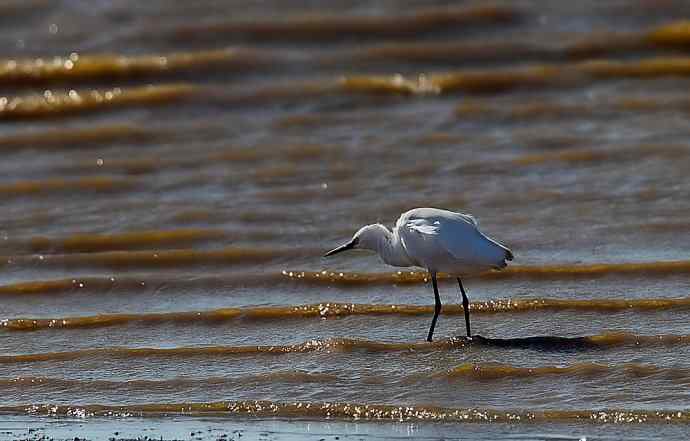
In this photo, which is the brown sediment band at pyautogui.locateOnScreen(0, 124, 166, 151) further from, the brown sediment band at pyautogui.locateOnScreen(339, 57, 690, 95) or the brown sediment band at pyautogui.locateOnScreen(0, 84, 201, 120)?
the brown sediment band at pyautogui.locateOnScreen(339, 57, 690, 95)

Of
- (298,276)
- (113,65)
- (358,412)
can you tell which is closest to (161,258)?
(298,276)

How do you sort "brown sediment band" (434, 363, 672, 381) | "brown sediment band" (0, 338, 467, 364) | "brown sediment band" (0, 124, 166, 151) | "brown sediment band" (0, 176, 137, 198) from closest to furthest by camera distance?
"brown sediment band" (434, 363, 672, 381) → "brown sediment band" (0, 338, 467, 364) → "brown sediment band" (0, 176, 137, 198) → "brown sediment band" (0, 124, 166, 151)

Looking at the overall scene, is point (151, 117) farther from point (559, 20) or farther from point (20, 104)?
point (559, 20)

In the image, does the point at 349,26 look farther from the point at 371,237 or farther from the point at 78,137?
the point at 371,237

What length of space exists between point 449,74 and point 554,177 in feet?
10.4

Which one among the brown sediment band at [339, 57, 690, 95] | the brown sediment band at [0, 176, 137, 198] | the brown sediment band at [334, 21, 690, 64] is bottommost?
the brown sediment band at [0, 176, 137, 198]

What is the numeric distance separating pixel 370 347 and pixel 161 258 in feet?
8.67

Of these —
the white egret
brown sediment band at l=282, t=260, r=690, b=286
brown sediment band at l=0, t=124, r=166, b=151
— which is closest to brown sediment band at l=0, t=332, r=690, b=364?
the white egret

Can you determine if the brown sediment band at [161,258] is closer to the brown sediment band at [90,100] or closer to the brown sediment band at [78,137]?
the brown sediment band at [78,137]

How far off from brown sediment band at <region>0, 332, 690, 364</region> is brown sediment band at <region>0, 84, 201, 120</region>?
21.2 feet

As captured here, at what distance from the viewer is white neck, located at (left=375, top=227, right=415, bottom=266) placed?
7.98 metres

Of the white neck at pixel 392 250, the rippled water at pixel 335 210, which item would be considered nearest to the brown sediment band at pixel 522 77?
the rippled water at pixel 335 210

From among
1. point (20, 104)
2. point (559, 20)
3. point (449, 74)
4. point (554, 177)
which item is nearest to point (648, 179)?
point (554, 177)

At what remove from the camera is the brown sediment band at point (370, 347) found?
725 centimetres
